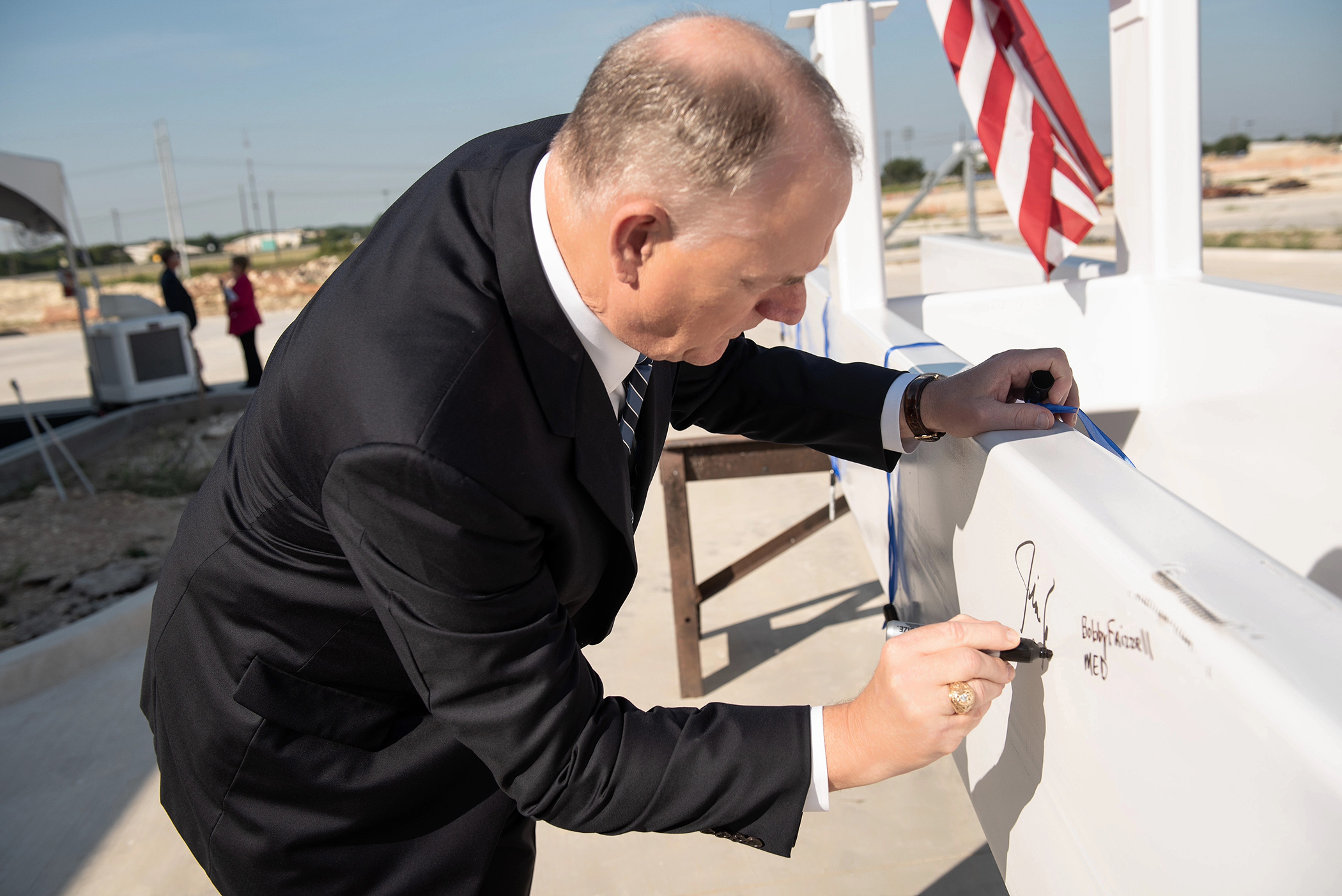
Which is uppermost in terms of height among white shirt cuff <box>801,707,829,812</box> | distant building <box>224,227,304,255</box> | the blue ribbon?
distant building <box>224,227,304,255</box>

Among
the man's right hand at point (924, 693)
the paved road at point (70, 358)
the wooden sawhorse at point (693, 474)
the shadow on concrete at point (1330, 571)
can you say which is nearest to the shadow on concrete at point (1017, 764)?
the man's right hand at point (924, 693)

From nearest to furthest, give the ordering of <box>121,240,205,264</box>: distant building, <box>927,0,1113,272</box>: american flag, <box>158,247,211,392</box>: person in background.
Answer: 1. <box>927,0,1113,272</box>: american flag
2. <box>158,247,211,392</box>: person in background
3. <box>121,240,205,264</box>: distant building

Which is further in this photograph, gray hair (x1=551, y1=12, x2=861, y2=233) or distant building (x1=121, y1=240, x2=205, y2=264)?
distant building (x1=121, y1=240, x2=205, y2=264)

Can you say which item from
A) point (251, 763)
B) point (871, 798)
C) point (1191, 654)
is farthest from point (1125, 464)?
point (871, 798)

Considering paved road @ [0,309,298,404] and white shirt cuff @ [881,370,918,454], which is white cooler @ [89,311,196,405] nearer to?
paved road @ [0,309,298,404]

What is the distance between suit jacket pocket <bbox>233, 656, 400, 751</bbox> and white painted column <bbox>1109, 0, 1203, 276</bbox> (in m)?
2.43

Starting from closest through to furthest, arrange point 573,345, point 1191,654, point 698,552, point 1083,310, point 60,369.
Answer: point 1191,654, point 573,345, point 1083,310, point 698,552, point 60,369

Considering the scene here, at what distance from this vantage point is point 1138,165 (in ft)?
8.75

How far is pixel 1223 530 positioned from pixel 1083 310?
1990mm

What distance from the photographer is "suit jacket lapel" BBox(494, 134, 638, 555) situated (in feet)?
3.33

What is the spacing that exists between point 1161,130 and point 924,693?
2278 mm

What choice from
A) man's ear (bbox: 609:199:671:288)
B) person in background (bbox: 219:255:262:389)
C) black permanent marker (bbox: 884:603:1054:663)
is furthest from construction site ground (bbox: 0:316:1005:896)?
person in background (bbox: 219:255:262:389)

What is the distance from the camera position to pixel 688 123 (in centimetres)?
85

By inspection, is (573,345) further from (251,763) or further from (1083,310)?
(1083,310)
